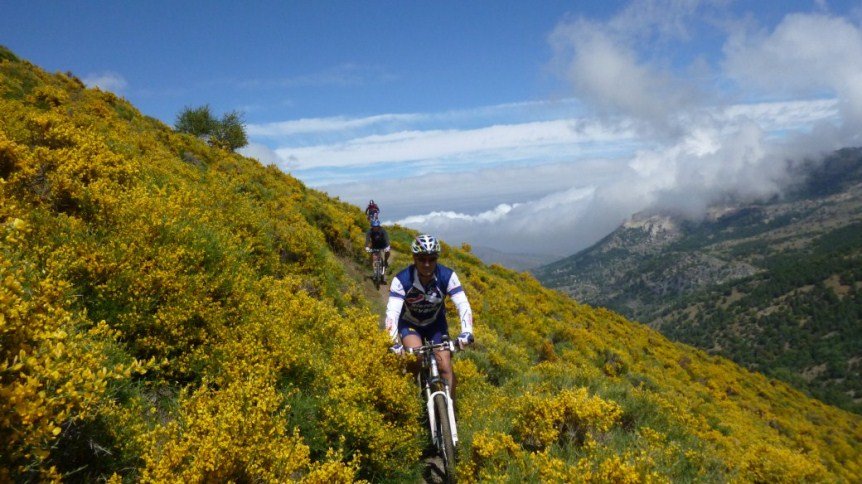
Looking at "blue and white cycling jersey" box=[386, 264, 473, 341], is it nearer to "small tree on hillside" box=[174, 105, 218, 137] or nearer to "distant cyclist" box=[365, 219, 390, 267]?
"distant cyclist" box=[365, 219, 390, 267]

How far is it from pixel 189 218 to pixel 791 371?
764 ft

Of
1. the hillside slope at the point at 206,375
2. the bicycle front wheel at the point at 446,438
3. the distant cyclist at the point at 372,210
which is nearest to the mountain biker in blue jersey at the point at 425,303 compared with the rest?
the bicycle front wheel at the point at 446,438

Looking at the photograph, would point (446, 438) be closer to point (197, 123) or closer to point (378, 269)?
point (378, 269)

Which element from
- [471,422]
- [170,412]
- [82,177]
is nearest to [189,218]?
[82,177]

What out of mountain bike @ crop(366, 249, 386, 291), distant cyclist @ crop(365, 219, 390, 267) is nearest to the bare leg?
distant cyclist @ crop(365, 219, 390, 267)

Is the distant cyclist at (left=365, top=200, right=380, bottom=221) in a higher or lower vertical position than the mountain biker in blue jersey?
higher

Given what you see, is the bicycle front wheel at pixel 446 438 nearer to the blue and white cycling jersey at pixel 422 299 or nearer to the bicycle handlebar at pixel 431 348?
the bicycle handlebar at pixel 431 348

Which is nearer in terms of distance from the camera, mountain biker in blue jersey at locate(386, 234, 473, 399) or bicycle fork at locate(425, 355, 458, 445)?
bicycle fork at locate(425, 355, 458, 445)

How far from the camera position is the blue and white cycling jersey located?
21.9 feet

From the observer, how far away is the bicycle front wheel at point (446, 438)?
19.0ft

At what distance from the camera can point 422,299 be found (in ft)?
22.5

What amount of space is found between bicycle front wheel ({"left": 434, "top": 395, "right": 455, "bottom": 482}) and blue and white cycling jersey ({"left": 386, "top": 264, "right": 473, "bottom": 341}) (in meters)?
1.17

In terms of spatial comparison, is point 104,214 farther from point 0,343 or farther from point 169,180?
point 0,343

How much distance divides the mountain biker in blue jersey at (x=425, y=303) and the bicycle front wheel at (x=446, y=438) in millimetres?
391
